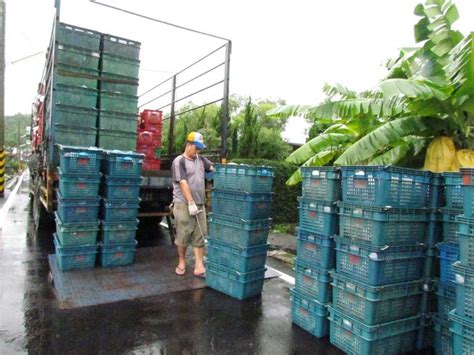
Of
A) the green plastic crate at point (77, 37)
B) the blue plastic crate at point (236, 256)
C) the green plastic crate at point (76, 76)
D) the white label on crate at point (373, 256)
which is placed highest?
the green plastic crate at point (77, 37)

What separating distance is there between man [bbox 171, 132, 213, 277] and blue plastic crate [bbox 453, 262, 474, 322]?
348cm

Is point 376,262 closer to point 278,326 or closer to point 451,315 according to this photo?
point 451,315


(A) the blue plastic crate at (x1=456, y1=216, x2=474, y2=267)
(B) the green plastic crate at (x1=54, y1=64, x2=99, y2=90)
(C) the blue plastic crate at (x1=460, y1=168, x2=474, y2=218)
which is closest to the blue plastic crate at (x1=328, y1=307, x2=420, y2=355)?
(A) the blue plastic crate at (x1=456, y1=216, x2=474, y2=267)

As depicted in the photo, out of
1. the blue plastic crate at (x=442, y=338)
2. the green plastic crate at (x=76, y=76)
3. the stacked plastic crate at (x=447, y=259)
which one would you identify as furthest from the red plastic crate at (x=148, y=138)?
the blue plastic crate at (x=442, y=338)

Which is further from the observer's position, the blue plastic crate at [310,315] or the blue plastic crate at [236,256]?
the blue plastic crate at [236,256]

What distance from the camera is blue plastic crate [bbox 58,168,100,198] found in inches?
211

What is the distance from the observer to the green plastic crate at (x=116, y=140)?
270 inches

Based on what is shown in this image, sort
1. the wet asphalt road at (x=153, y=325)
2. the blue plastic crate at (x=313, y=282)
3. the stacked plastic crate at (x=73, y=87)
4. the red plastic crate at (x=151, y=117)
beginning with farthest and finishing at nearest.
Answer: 1. the red plastic crate at (x=151, y=117)
2. the stacked plastic crate at (x=73, y=87)
3. the blue plastic crate at (x=313, y=282)
4. the wet asphalt road at (x=153, y=325)

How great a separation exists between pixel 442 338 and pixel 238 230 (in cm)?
249

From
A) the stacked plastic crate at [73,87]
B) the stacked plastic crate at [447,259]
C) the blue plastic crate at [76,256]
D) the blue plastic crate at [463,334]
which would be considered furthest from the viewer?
the stacked plastic crate at [73,87]

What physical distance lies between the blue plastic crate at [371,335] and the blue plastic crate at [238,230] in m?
1.44

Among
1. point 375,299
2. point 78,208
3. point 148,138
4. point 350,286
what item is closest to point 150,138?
→ point 148,138

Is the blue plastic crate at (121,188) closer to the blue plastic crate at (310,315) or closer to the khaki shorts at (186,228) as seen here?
the khaki shorts at (186,228)

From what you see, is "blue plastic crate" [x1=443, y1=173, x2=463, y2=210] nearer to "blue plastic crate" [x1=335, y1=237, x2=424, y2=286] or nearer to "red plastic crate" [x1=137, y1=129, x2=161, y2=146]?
"blue plastic crate" [x1=335, y1=237, x2=424, y2=286]
